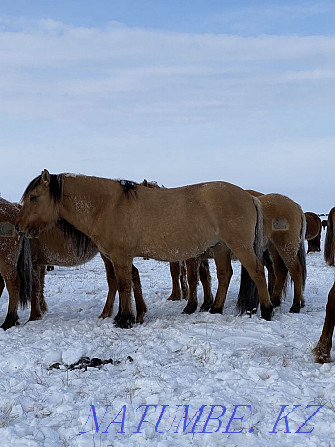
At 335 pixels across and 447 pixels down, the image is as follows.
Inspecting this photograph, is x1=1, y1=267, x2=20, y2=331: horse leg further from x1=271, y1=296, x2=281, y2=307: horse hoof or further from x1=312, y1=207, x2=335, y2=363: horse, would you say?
x1=271, y1=296, x2=281, y2=307: horse hoof

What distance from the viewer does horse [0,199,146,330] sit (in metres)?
6.68

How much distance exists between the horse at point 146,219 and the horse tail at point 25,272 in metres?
0.28

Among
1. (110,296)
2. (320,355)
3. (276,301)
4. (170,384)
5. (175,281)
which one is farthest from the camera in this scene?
(175,281)

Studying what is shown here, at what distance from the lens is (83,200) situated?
6863mm

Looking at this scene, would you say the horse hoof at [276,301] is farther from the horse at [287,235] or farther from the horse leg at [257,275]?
the horse leg at [257,275]

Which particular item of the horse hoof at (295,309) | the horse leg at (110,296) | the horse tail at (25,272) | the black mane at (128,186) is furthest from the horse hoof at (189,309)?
the horse tail at (25,272)

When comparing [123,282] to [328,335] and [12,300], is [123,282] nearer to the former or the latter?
[12,300]

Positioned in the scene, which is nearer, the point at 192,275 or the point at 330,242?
the point at 330,242

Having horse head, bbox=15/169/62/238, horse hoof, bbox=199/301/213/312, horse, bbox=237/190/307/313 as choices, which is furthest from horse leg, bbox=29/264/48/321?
horse, bbox=237/190/307/313

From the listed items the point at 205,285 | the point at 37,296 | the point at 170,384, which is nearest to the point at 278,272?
the point at 205,285

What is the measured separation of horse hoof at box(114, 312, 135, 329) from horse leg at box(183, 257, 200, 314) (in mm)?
1471

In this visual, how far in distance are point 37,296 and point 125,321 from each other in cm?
173

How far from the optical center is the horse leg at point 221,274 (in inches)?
290

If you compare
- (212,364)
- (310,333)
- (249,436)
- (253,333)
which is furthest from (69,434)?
(310,333)
